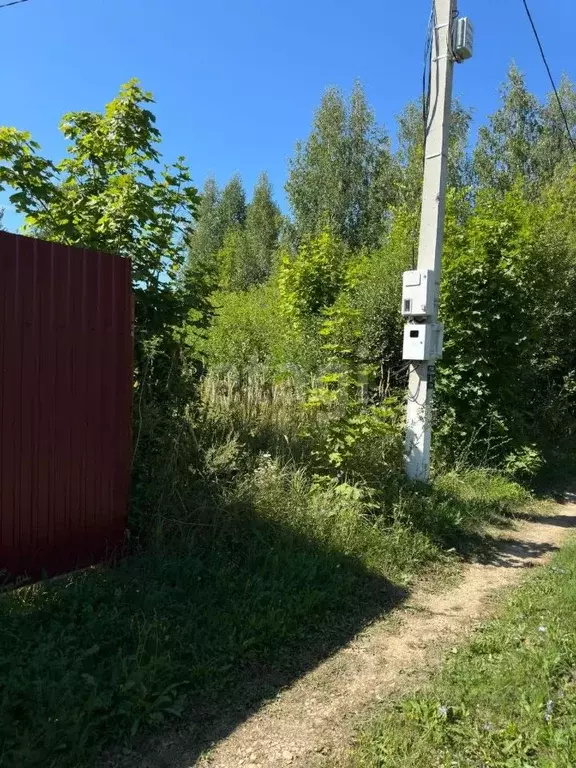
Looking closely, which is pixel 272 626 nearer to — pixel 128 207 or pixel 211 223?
pixel 128 207

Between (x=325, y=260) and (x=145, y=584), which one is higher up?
(x=325, y=260)

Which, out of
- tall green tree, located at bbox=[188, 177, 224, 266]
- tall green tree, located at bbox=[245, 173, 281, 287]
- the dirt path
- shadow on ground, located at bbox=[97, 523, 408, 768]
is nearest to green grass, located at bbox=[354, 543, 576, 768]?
the dirt path

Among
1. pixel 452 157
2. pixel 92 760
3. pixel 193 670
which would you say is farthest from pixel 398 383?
pixel 452 157

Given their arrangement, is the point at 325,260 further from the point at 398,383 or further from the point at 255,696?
the point at 255,696

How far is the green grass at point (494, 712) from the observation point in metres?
2.51

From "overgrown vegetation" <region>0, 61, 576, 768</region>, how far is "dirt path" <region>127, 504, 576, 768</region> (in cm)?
19

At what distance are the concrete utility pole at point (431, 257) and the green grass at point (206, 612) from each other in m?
0.96

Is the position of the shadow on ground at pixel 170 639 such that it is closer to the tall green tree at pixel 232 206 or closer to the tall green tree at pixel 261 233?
the tall green tree at pixel 261 233

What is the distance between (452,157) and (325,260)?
11798mm

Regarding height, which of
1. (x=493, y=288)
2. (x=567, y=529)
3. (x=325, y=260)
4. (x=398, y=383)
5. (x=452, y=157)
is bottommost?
(x=567, y=529)

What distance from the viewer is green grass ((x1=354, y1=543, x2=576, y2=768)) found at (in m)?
2.51

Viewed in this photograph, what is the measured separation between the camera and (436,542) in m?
5.39

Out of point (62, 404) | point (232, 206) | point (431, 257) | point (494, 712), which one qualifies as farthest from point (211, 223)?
point (494, 712)

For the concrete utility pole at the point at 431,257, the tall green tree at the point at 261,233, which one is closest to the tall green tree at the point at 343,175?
the tall green tree at the point at 261,233
